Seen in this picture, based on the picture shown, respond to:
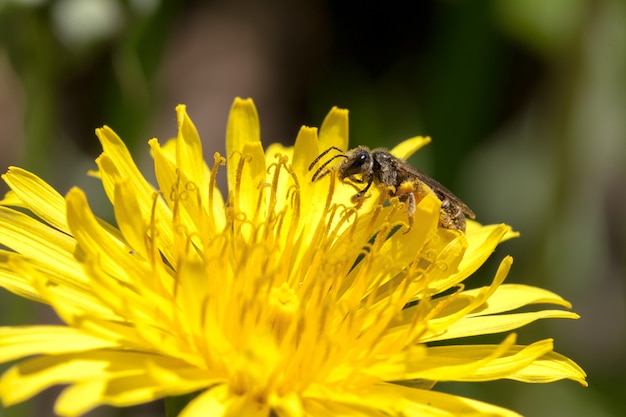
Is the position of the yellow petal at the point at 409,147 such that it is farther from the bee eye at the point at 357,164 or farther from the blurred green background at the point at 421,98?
the blurred green background at the point at 421,98

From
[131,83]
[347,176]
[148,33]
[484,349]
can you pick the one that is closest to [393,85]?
[148,33]

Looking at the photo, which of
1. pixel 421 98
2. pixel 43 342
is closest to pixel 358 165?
pixel 43 342

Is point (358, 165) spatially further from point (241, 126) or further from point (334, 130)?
point (241, 126)

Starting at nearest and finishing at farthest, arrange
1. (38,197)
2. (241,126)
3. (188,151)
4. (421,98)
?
(38,197), (188,151), (241,126), (421,98)

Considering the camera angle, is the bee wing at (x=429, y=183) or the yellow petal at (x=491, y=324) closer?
the yellow petal at (x=491, y=324)

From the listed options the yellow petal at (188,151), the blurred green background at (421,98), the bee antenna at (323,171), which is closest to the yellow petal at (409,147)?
the bee antenna at (323,171)

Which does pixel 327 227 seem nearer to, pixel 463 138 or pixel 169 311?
pixel 169 311
